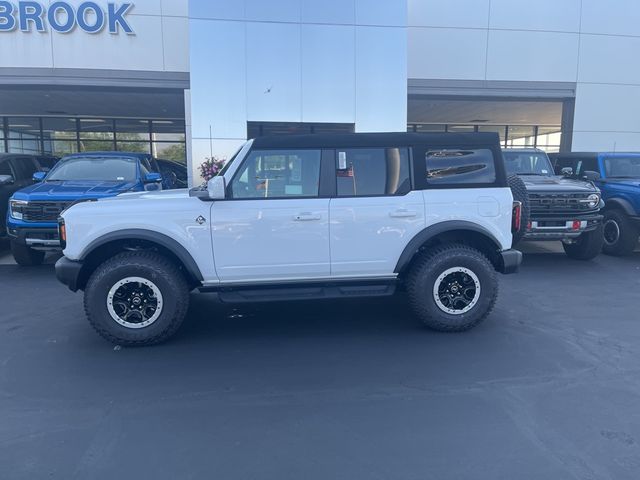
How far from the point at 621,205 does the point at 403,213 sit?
6183mm

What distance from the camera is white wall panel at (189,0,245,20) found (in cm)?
1181

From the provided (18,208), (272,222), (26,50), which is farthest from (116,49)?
(272,222)

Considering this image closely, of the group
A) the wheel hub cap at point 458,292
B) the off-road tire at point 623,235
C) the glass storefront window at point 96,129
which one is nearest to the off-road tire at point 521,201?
the wheel hub cap at point 458,292

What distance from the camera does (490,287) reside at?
198 inches

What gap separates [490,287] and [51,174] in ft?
25.0

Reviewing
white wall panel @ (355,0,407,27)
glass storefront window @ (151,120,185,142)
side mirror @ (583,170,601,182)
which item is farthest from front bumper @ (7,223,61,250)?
glass storefront window @ (151,120,185,142)

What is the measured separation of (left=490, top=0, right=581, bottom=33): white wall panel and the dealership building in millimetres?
29

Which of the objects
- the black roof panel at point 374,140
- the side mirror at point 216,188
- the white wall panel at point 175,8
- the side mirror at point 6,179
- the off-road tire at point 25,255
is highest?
the white wall panel at point 175,8

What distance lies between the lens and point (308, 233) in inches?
189

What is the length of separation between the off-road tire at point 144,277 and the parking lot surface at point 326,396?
14cm

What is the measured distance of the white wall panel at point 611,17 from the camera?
14.4m

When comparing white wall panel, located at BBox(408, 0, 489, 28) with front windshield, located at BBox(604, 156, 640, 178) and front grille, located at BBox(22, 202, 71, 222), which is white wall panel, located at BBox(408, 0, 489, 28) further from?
front grille, located at BBox(22, 202, 71, 222)

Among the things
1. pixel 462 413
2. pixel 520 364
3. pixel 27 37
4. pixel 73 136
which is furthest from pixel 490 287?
pixel 73 136

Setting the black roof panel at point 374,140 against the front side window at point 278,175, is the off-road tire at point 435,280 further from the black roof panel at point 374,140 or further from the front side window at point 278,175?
the front side window at point 278,175
